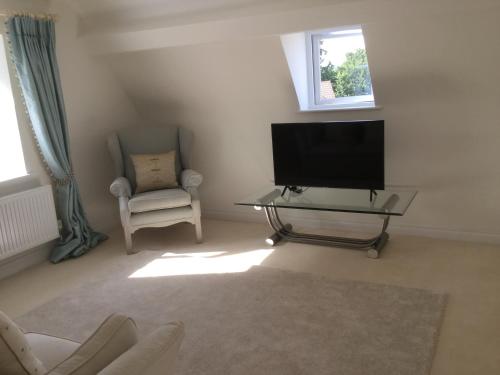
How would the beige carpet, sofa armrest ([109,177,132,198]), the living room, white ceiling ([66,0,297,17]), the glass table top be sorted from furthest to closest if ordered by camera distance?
sofa armrest ([109,177,132,198]), the glass table top, white ceiling ([66,0,297,17]), the living room, the beige carpet

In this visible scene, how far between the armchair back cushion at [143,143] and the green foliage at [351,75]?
160cm

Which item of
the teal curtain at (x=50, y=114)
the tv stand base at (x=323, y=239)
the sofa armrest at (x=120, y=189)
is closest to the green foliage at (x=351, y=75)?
the tv stand base at (x=323, y=239)

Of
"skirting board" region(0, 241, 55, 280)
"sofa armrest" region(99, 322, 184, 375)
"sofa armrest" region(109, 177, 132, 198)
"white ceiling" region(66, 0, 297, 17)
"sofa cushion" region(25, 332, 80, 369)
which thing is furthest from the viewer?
"sofa armrest" region(109, 177, 132, 198)

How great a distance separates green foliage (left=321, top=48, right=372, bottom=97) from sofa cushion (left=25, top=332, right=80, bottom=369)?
315cm

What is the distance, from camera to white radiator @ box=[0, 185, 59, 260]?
11.8 feet

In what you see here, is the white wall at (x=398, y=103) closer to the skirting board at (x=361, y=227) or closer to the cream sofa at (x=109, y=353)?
the skirting board at (x=361, y=227)

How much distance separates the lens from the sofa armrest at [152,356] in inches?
51.2

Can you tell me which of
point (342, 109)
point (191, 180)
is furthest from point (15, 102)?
point (342, 109)

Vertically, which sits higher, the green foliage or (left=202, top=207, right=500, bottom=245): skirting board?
the green foliage

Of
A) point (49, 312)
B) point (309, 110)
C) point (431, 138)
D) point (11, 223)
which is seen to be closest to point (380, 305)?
point (431, 138)

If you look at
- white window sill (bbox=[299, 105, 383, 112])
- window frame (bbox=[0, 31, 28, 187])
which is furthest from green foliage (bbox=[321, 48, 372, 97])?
window frame (bbox=[0, 31, 28, 187])

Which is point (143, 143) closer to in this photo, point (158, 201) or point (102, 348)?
point (158, 201)

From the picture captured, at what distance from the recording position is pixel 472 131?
3662 mm

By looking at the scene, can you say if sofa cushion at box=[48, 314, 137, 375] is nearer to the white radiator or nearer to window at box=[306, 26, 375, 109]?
the white radiator
